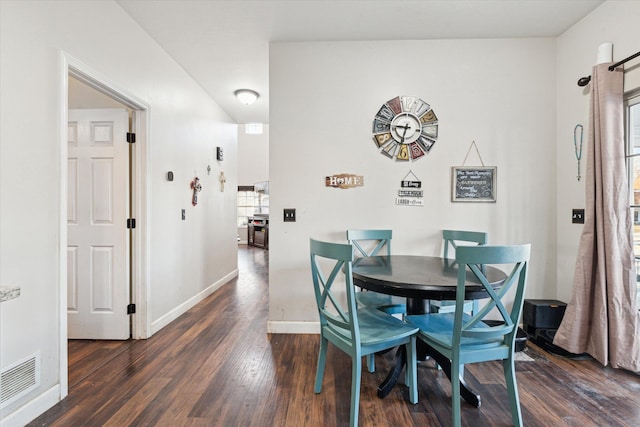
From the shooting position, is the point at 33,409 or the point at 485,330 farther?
the point at 33,409

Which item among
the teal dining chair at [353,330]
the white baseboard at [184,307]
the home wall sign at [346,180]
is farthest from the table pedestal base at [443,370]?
the white baseboard at [184,307]

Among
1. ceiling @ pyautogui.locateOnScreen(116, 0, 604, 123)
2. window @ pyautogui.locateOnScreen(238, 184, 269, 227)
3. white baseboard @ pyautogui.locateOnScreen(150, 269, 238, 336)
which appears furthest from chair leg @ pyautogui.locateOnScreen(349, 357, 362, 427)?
window @ pyautogui.locateOnScreen(238, 184, 269, 227)

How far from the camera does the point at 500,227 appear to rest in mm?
2723

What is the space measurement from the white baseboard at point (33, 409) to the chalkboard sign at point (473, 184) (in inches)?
126

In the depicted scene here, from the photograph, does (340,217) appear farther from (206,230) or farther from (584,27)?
(584,27)

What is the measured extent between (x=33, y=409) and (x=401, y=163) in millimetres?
3018

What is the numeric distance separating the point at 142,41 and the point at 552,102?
12.2 ft

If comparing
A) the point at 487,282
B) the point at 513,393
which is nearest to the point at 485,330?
the point at 487,282

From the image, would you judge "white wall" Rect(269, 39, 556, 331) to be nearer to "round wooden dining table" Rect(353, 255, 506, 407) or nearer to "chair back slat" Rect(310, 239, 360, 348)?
"round wooden dining table" Rect(353, 255, 506, 407)

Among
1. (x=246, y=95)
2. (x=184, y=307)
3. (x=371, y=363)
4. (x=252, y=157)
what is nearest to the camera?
(x=371, y=363)

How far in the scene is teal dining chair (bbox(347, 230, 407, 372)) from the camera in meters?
2.12

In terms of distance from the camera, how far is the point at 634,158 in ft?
7.18

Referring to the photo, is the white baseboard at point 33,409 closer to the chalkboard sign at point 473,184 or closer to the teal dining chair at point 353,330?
the teal dining chair at point 353,330

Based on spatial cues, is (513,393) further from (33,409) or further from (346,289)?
(33,409)
